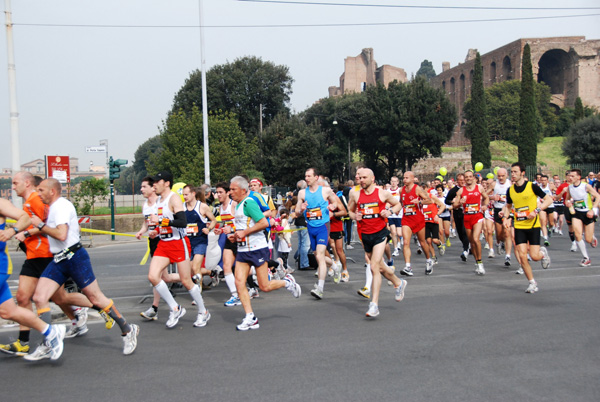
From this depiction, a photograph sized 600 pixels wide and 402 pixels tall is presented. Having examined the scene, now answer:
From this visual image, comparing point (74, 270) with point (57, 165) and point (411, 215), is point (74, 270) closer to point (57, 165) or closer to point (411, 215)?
point (411, 215)

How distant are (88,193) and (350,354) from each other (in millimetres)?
23760

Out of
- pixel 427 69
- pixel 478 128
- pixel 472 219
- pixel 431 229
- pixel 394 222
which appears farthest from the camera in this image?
pixel 427 69

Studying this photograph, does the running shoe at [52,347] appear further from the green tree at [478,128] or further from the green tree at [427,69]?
the green tree at [427,69]

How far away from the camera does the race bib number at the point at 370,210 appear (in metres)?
7.75

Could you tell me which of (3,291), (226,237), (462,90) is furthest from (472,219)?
(462,90)

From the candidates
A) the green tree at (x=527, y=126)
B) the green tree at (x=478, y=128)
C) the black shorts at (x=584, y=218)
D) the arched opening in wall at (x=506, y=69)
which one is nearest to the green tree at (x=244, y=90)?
the green tree at (x=478, y=128)

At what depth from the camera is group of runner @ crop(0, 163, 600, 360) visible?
18.7 ft

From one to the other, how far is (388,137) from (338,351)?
51.3 m

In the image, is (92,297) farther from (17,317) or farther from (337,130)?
(337,130)

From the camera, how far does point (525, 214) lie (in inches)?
355

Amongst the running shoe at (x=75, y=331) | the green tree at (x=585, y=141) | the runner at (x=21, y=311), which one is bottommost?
the running shoe at (x=75, y=331)

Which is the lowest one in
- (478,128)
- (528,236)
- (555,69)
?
(528,236)

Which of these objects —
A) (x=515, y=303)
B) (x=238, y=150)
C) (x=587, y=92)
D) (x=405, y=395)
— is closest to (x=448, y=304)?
(x=515, y=303)

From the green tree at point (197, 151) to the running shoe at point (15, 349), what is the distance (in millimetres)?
23206
